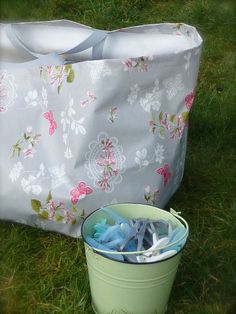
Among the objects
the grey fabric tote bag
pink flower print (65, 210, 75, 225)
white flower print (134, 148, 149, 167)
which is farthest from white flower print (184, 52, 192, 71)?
pink flower print (65, 210, 75, 225)

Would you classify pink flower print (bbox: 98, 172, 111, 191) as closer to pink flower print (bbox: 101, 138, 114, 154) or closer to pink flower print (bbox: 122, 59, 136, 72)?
pink flower print (bbox: 101, 138, 114, 154)

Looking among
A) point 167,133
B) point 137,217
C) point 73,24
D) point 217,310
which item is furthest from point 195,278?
point 73,24

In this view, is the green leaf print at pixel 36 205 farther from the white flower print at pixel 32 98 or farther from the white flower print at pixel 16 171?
the white flower print at pixel 32 98

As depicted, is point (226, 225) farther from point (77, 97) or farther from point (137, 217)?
point (77, 97)

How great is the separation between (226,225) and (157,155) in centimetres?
31

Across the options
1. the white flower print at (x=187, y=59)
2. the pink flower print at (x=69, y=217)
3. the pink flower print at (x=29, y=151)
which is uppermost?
the white flower print at (x=187, y=59)

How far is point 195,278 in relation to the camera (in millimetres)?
1439

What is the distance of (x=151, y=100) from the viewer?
145cm

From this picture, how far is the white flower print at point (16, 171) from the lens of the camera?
1.51 meters

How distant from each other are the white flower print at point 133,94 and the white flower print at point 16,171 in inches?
12.9

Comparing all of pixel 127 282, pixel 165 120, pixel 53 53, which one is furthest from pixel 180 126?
pixel 127 282

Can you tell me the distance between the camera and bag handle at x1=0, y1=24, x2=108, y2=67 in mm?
1514

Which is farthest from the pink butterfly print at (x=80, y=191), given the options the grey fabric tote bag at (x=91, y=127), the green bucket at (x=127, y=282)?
the green bucket at (x=127, y=282)

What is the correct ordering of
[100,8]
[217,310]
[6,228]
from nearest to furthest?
[217,310]
[6,228]
[100,8]
